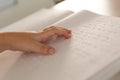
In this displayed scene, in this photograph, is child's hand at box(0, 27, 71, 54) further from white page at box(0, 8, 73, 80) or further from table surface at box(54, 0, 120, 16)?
table surface at box(54, 0, 120, 16)

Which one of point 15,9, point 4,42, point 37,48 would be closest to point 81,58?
point 37,48

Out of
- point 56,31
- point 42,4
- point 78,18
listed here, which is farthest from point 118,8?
point 42,4

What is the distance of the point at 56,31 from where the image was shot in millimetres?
762

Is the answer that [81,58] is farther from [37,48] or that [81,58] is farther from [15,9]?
[15,9]

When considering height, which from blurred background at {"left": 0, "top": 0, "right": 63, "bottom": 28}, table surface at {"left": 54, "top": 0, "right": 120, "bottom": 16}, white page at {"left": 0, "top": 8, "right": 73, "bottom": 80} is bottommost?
blurred background at {"left": 0, "top": 0, "right": 63, "bottom": 28}

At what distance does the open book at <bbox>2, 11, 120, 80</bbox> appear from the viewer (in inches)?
23.1

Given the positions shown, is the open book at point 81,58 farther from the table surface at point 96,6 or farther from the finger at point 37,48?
the table surface at point 96,6

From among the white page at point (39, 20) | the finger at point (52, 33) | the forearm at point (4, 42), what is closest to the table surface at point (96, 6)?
the white page at point (39, 20)

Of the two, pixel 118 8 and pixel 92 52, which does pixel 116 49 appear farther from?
pixel 118 8

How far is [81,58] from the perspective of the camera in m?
0.64

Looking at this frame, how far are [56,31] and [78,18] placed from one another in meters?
0.13

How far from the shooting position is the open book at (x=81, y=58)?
0.59 metres

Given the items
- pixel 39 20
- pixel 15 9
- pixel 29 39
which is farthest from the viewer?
pixel 15 9

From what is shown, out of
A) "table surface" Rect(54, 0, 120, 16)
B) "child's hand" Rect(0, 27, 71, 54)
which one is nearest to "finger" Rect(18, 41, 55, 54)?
"child's hand" Rect(0, 27, 71, 54)
